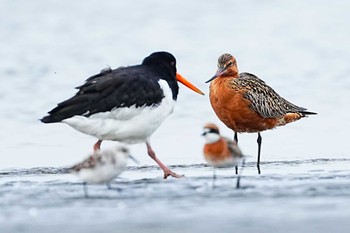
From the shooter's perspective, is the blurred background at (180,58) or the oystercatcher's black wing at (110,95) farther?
the blurred background at (180,58)

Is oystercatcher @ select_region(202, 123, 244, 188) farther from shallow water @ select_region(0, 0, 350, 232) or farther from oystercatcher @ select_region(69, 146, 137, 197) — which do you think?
oystercatcher @ select_region(69, 146, 137, 197)

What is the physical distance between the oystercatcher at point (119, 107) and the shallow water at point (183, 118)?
50cm

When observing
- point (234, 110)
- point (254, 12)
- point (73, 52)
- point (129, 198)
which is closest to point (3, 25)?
point (73, 52)

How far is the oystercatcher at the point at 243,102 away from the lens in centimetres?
1156

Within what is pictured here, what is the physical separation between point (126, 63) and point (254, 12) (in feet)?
16.5

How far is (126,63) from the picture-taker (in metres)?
17.4

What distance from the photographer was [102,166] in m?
8.55

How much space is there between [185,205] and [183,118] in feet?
19.5

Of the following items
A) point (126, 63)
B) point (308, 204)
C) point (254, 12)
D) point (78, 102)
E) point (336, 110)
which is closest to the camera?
point (308, 204)

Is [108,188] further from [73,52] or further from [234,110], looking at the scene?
[73,52]

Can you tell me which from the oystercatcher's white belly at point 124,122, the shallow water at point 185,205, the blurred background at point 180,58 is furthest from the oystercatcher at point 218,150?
the blurred background at point 180,58

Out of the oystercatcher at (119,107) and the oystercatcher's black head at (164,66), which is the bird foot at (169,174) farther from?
the oystercatcher's black head at (164,66)

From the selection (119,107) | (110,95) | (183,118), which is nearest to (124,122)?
(119,107)

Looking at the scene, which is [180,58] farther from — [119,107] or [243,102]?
[119,107]
